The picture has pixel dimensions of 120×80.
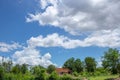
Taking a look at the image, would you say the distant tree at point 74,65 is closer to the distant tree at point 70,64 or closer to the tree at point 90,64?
the distant tree at point 70,64

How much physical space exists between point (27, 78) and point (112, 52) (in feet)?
235

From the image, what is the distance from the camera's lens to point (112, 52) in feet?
409

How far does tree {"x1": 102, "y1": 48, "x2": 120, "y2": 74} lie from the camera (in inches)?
4835

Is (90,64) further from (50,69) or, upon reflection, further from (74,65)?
(50,69)

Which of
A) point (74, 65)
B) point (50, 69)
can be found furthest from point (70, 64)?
point (50, 69)

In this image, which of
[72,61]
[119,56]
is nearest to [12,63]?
[72,61]

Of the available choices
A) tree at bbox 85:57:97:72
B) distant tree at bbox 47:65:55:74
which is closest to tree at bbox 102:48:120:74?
tree at bbox 85:57:97:72

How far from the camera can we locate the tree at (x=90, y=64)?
4862 inches

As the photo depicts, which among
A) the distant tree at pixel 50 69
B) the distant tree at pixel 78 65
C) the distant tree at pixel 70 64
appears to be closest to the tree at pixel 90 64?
the distant tree at pixel 78 65

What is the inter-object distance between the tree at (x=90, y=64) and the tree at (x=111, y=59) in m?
4.79

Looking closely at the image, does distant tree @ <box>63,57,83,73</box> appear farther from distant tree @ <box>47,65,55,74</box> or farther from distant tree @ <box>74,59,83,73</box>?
distant tree @ <box>47,65,55,74</box>

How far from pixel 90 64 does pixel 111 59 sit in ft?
29.7

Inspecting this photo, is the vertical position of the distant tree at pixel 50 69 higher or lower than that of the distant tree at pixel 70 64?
lower

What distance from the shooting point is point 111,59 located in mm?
124188
